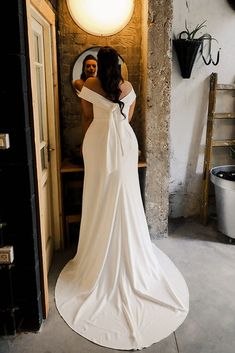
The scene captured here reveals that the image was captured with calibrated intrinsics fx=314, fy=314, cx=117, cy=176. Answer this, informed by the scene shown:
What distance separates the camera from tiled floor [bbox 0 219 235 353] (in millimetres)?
1654

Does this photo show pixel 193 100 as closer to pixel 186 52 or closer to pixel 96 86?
pixel 186 52

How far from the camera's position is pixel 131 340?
168 cm

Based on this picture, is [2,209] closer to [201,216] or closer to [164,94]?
[164,94]

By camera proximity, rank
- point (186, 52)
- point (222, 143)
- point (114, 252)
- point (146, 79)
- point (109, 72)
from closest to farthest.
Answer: point (109, 72), point (114, 252), point (146, 79), point (186, 52), point (222, 143)

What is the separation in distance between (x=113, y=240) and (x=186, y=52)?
175 cm

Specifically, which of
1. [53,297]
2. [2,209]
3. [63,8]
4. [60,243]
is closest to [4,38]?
[2,209]

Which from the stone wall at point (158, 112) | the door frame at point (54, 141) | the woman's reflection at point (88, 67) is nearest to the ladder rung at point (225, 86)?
the stone wall at point (158, 112)

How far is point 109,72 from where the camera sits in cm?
191

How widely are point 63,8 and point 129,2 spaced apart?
1.72 feet

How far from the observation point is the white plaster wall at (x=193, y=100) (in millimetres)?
2785

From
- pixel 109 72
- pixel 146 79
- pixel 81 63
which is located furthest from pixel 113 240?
pixel 81 63

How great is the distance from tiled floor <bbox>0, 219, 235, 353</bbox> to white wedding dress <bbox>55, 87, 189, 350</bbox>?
8cm

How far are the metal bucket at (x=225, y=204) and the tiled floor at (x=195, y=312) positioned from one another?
0.43 ft

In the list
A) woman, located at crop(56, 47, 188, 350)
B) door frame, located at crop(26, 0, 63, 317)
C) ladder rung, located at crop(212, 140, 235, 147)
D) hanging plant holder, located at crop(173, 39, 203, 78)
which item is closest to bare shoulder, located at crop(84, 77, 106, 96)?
woman, located at crop(56, 47, 188, 350)
